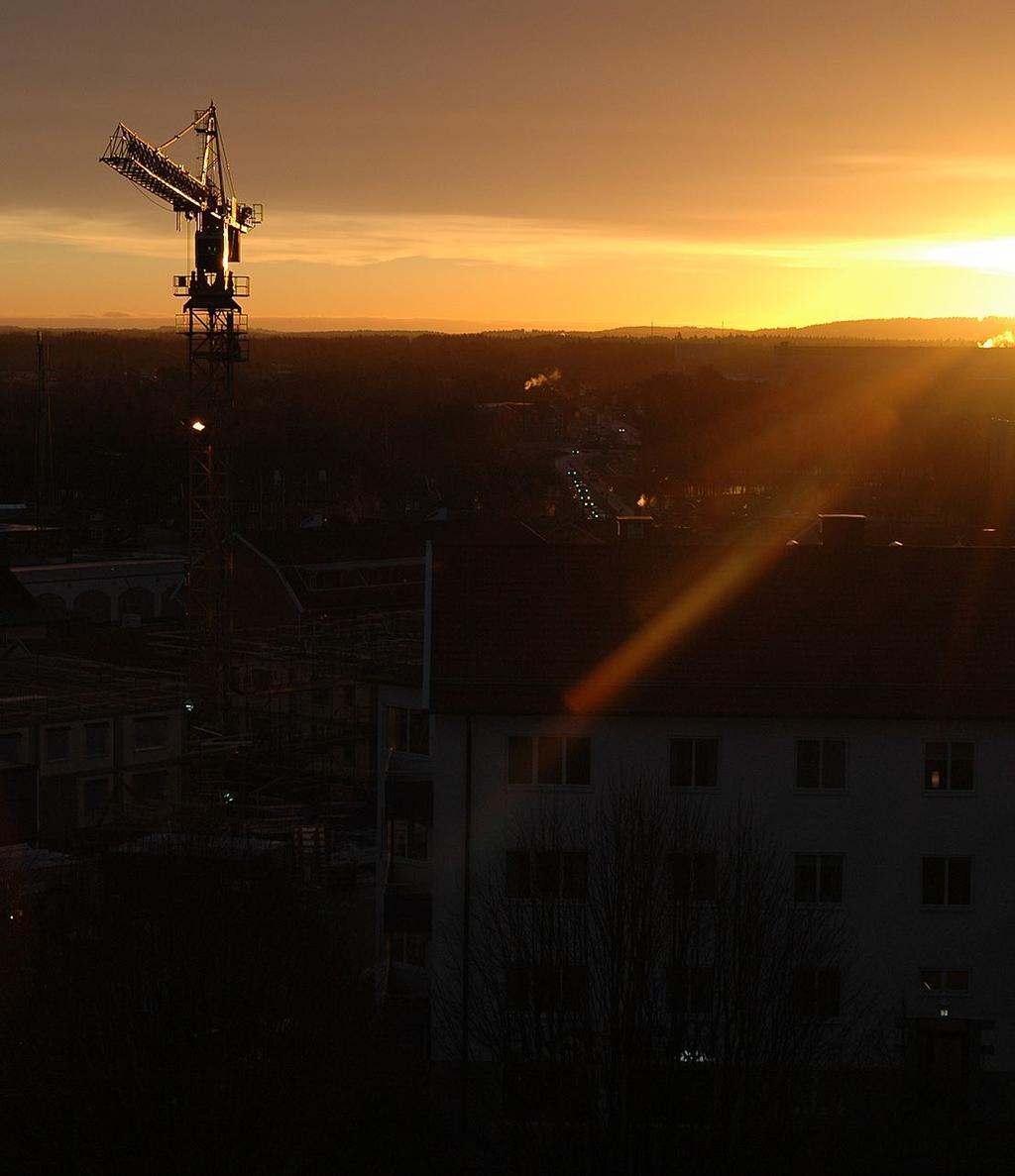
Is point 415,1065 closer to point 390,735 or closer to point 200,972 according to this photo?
point 200,972

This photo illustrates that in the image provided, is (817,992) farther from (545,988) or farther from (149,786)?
(149,786)

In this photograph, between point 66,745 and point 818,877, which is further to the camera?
point 66,745

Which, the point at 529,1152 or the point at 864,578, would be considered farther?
the point at 864,578

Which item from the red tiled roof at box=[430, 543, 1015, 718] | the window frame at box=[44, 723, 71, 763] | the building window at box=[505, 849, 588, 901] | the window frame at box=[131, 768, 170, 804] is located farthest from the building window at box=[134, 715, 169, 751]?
the building window at box=[505, 849, 588, 901]

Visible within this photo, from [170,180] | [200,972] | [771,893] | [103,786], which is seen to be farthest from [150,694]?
[771,893]

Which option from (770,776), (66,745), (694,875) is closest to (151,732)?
(66,745)

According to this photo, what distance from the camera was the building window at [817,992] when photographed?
27.7 feet

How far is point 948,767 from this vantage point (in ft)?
34.9

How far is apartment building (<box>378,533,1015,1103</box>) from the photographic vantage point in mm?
10320

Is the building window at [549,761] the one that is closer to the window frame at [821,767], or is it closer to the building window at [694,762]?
the building window at [694,762]

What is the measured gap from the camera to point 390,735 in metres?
11.6

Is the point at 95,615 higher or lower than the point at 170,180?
lower

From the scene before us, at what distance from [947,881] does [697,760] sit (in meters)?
1.73

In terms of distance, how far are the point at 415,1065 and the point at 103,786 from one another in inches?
464
